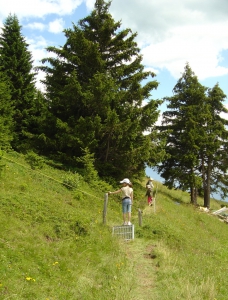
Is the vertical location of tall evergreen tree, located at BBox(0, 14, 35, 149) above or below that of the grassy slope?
above

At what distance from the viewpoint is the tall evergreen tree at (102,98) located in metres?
16.8

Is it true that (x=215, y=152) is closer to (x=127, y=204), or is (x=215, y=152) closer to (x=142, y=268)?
(x=127, y=204)

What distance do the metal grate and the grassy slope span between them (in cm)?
27

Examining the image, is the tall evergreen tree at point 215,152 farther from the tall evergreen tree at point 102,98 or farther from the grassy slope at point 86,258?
the grassy slope at point 86,258

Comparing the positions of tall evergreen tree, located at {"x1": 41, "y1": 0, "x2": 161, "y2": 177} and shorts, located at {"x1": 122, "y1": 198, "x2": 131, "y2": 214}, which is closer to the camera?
shorts, located at {"x1": 122, "y1": 198, "x2": 131, "y2": 214}

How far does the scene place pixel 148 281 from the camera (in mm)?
7434

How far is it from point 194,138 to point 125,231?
15.4 metres

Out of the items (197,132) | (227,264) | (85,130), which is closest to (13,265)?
(227,264)

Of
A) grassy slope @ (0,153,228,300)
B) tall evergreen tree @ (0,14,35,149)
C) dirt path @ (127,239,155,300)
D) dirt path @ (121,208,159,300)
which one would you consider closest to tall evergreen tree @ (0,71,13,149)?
tall evergreen tree @ (0,14,35,149)

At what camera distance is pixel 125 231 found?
34.3 feet

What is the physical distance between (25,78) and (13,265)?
700 inches

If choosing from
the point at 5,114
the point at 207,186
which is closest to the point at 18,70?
the point at 5,114

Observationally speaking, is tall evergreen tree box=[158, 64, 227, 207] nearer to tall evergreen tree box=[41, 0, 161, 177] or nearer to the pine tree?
the pine tree

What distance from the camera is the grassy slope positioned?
6.20 meters
